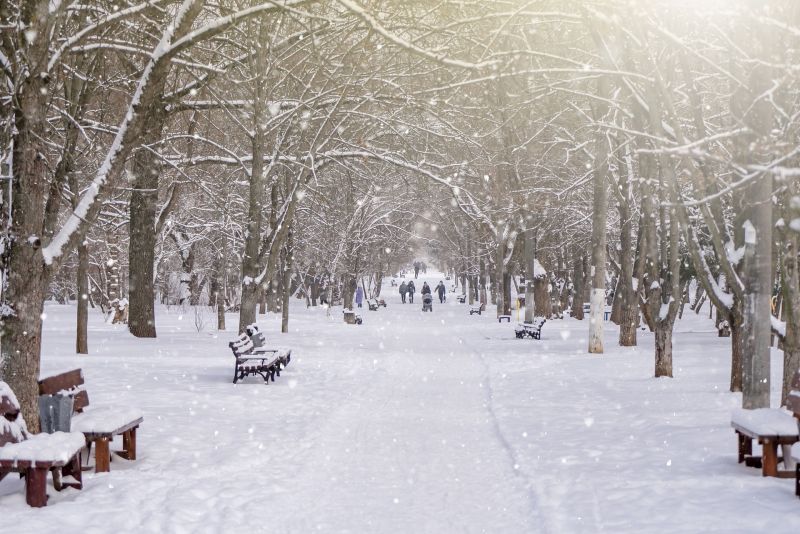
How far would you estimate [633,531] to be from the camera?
19.0 feet

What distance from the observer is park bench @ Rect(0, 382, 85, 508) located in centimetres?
610

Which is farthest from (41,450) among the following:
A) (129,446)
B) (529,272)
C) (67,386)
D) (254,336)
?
(529,272)

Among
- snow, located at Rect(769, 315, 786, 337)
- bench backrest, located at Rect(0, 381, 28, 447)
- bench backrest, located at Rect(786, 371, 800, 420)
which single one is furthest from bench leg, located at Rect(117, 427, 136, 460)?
snow, located at Rect(769, 315, 786, 337)

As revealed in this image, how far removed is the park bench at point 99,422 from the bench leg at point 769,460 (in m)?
5.79

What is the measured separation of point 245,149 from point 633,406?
20.8m

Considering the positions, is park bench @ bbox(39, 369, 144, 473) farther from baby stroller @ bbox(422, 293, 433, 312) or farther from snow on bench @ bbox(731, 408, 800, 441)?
baby stroller @ bbox(422, 293, 433, 312)

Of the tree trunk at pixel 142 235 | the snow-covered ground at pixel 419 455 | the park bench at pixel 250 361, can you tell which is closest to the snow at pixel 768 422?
the snow-covered ground at pixel 419 455

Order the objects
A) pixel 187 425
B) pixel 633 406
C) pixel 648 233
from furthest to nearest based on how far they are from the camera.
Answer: pixel 648 233 → pixel 633 406 → pixel 187 425

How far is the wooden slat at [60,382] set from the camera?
26.6 ft

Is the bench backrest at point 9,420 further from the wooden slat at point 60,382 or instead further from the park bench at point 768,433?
the park bench at point 768,433

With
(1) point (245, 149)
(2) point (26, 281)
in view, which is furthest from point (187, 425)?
(1) point (245, 149)

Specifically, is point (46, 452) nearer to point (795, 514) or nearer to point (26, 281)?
point (26, 281)

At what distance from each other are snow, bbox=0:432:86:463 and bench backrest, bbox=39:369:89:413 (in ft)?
5.48

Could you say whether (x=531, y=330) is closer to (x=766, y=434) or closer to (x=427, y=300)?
(x=766, y=434)
